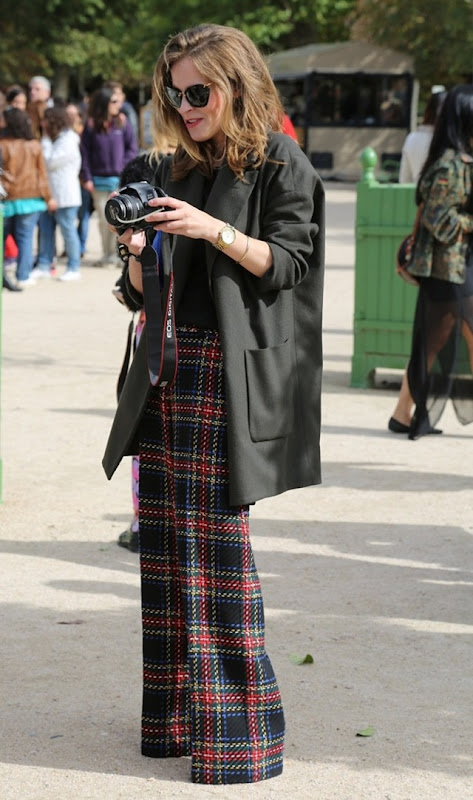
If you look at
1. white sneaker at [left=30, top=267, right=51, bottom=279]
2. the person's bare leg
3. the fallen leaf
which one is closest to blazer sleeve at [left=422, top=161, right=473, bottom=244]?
the person's bare leg

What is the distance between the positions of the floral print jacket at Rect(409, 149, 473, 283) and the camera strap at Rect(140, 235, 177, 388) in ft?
13.2

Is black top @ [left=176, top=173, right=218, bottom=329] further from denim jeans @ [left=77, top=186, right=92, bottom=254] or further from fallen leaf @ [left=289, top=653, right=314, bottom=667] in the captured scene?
denim jeans @ [left=77, top=186, right=92, bottom=254]

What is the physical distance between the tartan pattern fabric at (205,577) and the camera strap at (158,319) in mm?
95

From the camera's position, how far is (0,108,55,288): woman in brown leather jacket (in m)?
13.2

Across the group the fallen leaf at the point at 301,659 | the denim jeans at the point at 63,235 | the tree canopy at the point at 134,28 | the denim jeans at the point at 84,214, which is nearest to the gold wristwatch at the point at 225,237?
the fallen leaf at the point at 301,659

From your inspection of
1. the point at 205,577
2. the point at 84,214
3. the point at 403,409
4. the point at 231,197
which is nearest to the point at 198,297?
the point at 231,197

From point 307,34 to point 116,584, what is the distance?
149ft

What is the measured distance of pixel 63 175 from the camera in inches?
563

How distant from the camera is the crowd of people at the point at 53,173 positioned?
13297 mm

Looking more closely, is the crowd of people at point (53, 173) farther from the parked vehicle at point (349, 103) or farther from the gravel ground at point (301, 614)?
the parked vehicle at point (349, 103)

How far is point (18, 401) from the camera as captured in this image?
873 centimetres

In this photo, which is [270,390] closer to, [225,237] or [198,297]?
[198,297]

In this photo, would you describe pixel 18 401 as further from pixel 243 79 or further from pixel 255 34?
pixel 255 34

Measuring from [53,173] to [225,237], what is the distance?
37.7ft
